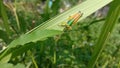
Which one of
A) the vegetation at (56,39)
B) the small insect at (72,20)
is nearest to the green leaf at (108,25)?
the vegetation at (56,39)

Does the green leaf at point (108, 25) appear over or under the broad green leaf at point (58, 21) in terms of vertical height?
under

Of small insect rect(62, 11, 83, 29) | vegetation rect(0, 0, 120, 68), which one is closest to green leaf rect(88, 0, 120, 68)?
vegetation rect(0, 0, 120, 68)

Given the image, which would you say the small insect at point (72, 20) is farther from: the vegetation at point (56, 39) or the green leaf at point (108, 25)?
the green leaf at point (108, 25)

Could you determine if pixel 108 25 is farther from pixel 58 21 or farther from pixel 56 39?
pixel 56 39

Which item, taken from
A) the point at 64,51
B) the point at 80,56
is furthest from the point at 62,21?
the point at 80,56

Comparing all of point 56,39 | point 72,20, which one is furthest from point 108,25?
point 56,39

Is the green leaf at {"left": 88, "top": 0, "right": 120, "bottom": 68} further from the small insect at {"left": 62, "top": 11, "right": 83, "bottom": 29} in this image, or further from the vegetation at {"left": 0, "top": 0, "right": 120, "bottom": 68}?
the small insect at {"left": 62, "top": 11, "right": 83, "bottom": 29}

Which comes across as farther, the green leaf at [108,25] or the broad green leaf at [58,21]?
the green leaf at [108,25]

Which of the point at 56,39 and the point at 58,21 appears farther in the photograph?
the point at 56,39

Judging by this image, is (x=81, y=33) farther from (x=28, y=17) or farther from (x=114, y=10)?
(x=114, y=10)
